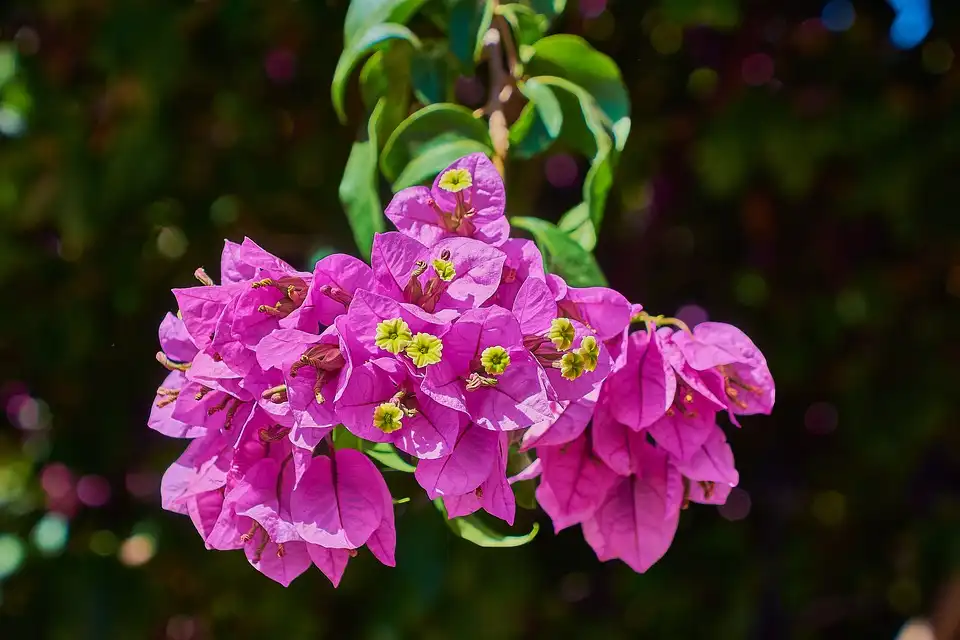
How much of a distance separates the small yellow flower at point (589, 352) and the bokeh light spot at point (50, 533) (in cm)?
143

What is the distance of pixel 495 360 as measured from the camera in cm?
52

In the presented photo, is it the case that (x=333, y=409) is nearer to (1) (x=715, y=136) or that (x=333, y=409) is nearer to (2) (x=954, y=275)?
(1) (x=715, y=136)

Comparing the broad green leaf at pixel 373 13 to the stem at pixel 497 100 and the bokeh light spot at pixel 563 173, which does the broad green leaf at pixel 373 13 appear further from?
the bokeh light spot at pixel 563 173

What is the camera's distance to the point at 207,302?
58 centimetres

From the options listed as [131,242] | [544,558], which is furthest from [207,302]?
[544,558]

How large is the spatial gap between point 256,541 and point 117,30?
1.07 metres

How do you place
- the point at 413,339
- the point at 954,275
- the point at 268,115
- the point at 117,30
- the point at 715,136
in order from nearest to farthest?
the point at 413,339 → the point at 117,30 → the point at 715,136 → the point at 268,115 → the point at 954,275

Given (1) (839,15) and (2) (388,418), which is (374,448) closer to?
(2) (388,418)

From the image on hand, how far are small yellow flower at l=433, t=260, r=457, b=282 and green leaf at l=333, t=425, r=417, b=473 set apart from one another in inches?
4.5

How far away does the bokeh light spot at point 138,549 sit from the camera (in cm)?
170

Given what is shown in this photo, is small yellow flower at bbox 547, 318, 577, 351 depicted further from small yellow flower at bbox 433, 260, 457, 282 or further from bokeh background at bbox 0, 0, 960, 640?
bokeh background at bbox 0, 0, 960, 640

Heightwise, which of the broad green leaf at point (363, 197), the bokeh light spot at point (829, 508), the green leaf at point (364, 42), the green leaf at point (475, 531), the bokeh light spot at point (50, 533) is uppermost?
the green leaf at point (364, 42)

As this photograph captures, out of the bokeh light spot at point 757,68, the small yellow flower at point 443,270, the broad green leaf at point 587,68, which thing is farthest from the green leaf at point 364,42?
the bokeh light spot at point 757,68

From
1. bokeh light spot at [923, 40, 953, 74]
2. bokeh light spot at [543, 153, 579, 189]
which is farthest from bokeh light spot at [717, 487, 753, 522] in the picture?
bokeh light spot at [923, 40, 953, 74]
